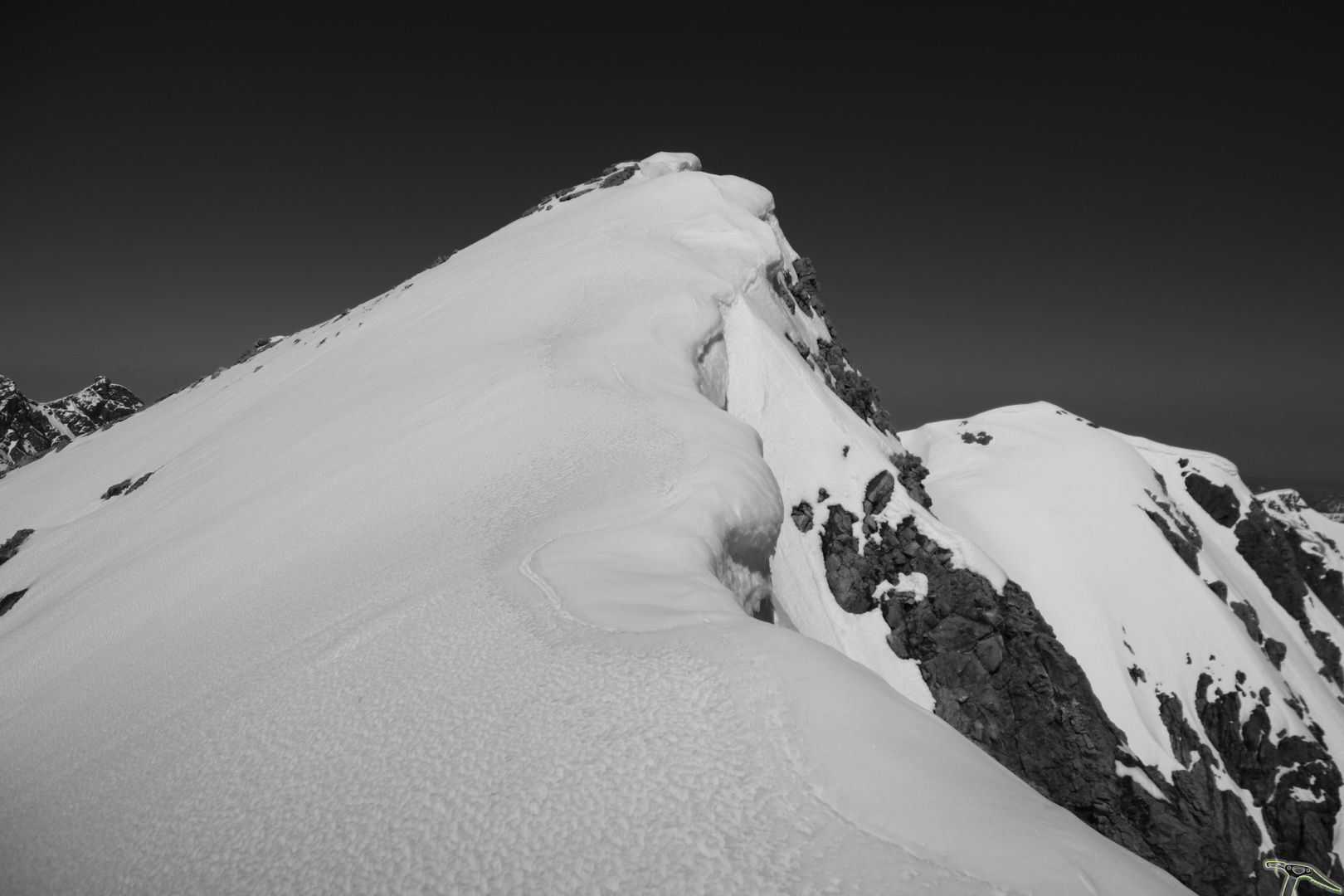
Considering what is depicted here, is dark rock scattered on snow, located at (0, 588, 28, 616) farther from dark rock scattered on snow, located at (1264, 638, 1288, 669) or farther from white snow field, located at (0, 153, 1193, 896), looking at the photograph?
dark rock scattered on snow, located at (1264, 638, 1288, 669)

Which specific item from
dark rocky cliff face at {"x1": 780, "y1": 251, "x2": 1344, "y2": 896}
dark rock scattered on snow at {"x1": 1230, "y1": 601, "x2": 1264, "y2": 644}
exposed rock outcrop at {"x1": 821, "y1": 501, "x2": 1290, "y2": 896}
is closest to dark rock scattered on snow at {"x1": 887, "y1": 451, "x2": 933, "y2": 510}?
dark rocky cliff face at {"x1": 780, "y1": 251, "x2": 1344, "y2": 896}

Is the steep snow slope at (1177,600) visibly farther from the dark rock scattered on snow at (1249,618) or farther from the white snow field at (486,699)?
the white snow field at (486,699)

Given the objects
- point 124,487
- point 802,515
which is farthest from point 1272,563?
point 124,487

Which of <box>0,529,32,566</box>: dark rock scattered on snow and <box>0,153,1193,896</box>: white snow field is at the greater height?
<box>0,529,32,566</box>: dark rock scattered on snow

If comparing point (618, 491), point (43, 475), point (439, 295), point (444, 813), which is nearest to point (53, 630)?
point (618, 491)

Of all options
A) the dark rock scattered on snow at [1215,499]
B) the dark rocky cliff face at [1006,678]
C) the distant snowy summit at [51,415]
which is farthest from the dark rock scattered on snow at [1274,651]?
the distant snowy summit at [51,415]

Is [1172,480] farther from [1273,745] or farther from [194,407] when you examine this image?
[194,407]
